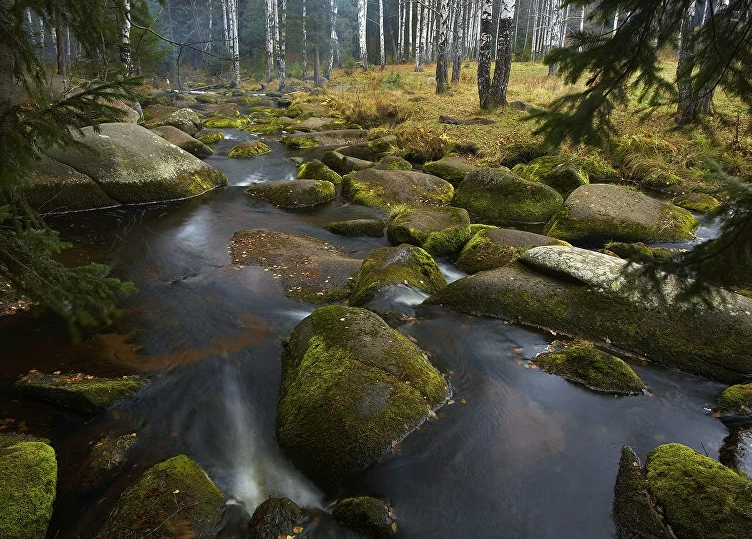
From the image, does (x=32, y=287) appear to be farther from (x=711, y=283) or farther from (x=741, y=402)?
(x=741, y=402)

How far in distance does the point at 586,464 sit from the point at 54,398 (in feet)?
15.8

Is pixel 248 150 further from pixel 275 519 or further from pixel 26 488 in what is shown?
pixel 275 519

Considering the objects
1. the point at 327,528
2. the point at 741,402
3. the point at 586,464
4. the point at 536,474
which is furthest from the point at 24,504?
the point at 741,402

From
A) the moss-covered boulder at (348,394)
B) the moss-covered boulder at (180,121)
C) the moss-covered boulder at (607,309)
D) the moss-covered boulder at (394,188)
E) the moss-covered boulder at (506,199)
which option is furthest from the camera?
the moss-covered boulder at (180,121)

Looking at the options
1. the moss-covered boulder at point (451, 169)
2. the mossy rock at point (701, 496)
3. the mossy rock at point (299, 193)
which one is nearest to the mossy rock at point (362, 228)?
the mossy rock at point (299, 193)

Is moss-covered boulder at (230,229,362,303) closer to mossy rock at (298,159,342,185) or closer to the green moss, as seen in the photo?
mossy rock at (298,159,342,185)

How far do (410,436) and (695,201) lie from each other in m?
9.43

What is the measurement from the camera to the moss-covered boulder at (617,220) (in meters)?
8.36

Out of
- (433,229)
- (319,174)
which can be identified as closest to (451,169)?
(319,174)

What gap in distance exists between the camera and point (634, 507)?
3.26m

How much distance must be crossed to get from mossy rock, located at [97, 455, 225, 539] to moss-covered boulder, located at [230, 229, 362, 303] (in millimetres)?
3385

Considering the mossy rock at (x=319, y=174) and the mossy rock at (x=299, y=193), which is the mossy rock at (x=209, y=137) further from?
the mossy rock at (x=299, y=193)

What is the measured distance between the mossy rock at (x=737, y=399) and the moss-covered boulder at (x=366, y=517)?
339 cm

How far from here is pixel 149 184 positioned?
10.3 m
